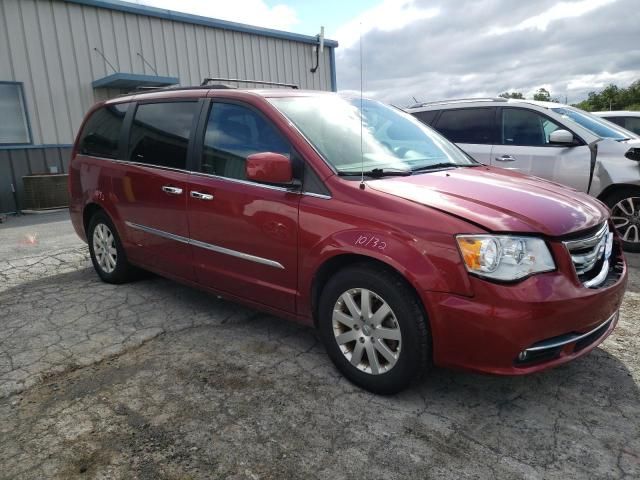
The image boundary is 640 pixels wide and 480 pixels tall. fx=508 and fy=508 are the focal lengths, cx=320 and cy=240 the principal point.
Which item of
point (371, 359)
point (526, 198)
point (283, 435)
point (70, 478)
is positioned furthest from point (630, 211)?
point (70, 478)

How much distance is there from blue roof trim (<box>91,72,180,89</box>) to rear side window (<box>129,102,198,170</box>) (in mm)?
7195

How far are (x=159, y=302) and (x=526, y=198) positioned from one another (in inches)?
117

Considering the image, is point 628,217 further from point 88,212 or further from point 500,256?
point 88,212

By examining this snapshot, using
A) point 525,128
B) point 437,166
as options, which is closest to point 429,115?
point 525,128

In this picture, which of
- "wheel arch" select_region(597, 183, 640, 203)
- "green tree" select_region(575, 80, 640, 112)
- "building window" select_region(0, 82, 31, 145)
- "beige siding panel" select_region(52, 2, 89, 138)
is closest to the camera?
"wheel arch" select_region(597, 183, 640, 203)

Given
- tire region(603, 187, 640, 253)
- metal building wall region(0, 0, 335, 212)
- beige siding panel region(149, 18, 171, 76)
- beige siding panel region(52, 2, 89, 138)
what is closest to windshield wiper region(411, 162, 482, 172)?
tire region(603, 187, 640, 253)

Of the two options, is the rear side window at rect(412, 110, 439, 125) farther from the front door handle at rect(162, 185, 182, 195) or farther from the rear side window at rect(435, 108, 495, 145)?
the front door handle at rect(162, 185, 182, 195)

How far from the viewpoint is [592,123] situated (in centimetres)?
600

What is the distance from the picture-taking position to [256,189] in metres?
3.16

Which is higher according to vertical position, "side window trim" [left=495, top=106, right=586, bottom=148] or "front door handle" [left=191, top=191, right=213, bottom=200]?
"side window trim" [left=495, top=106, right=586, bottom=148]

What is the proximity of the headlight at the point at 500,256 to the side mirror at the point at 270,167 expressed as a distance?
3.50 ft

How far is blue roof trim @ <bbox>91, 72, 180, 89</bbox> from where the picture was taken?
1062 centimetres

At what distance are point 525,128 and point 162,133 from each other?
14.0 feet

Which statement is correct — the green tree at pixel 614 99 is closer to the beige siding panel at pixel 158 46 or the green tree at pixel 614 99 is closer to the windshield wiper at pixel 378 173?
the beige siding panel at pixel 158 46
